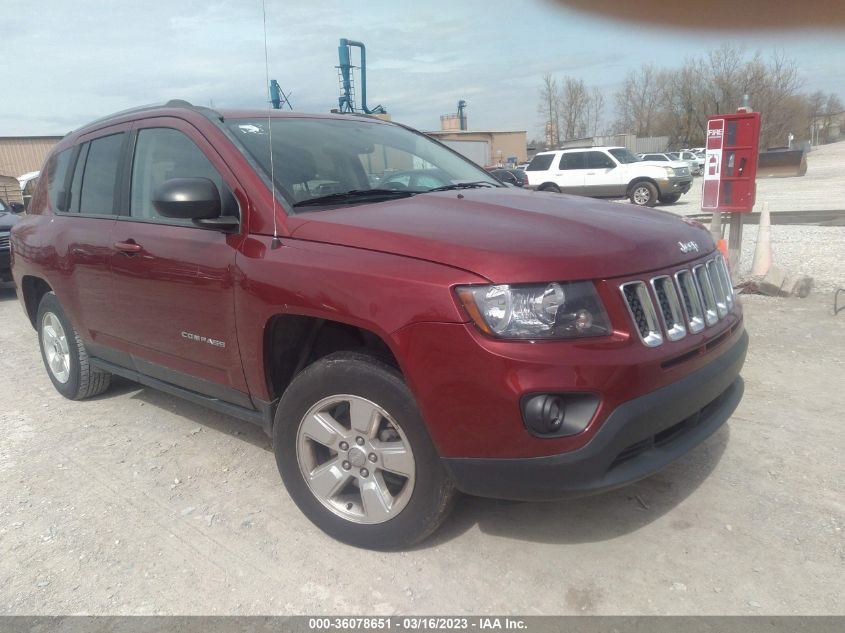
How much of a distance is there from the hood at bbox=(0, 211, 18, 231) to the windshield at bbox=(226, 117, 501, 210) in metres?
7.76

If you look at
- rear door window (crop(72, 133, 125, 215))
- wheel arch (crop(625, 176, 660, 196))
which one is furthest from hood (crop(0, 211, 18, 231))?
wheel arch (crop(625, 176, 660, 196))

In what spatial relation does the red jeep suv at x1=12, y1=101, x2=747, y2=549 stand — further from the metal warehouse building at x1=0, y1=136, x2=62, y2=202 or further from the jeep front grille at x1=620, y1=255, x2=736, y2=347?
the metal warehouse building at x1=0, y1=136, x2=62, y2=202

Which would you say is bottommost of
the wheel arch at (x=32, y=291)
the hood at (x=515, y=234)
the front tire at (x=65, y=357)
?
the front tire at (x=65, y=357)

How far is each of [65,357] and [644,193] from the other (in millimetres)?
17498

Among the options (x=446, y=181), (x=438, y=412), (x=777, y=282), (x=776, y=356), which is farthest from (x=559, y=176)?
(x=438, y=412)

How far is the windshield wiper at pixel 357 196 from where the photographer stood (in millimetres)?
2851

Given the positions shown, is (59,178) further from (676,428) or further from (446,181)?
(676,428)

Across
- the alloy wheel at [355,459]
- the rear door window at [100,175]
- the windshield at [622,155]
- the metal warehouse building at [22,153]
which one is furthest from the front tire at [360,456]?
the metal warehouse building at [22,153]

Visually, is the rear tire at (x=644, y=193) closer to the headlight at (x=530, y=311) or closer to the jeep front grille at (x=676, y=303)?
the jeep front grille at (x=676, y=303)

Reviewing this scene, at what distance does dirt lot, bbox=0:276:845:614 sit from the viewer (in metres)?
2.35

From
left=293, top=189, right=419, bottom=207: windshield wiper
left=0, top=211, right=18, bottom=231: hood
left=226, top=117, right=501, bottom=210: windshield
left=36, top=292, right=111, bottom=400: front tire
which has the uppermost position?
left=226, top=117, right=501, bottom=210: windshield

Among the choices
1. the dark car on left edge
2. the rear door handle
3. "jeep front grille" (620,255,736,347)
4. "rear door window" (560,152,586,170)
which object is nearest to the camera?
"jeep front grille" (620,255,736,347)

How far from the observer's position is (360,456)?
2547mm

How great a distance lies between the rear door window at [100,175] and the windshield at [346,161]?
104 centimetres
